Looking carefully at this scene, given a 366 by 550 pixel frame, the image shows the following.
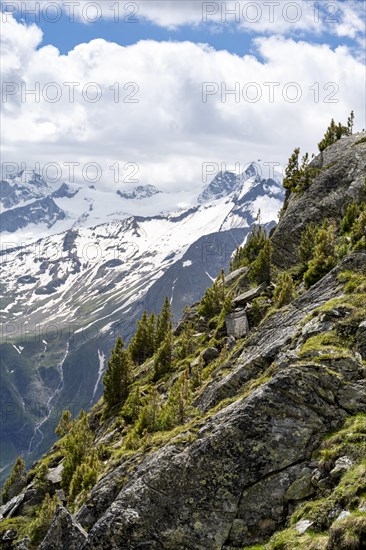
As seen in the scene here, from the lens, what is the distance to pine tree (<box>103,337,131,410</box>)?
195 ft

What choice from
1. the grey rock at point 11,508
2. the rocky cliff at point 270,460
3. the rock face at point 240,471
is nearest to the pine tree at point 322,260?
the rocky cliff at point 270,460

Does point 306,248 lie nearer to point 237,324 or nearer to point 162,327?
point 237,324

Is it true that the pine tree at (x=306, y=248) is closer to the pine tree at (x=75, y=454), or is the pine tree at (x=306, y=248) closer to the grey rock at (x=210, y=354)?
the grey rock at (x=210, y=354)

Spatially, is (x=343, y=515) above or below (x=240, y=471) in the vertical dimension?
above

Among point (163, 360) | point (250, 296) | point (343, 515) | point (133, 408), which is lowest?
point (133, 408)

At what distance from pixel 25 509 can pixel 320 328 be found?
31012 mm

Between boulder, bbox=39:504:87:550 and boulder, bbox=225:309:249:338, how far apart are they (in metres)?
23.1

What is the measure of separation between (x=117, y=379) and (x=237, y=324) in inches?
686

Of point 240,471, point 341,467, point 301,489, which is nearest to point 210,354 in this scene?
point 240,471

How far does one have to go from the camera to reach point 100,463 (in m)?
39.0

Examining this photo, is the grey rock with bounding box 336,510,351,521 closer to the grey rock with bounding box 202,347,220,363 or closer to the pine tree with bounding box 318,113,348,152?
the grey rock with bounding box 202,347,220,363

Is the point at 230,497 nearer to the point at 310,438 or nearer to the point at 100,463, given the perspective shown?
the point at 310,438

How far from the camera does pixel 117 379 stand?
197ft

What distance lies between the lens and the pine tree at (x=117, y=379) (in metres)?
59.3
